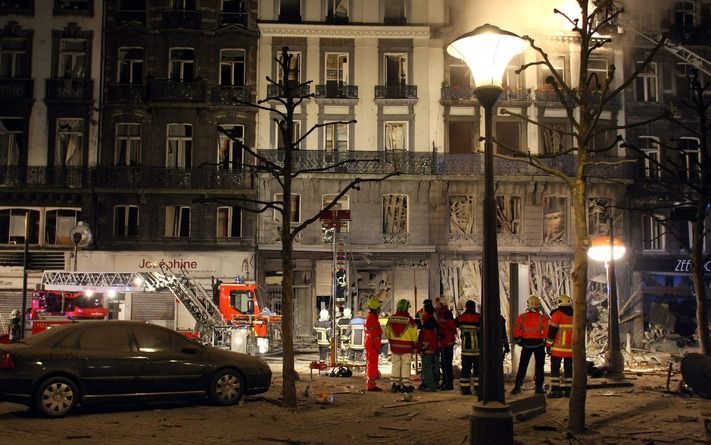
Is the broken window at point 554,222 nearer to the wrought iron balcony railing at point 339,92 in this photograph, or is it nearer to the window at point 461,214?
the window at point 461,214

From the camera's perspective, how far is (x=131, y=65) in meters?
32.7

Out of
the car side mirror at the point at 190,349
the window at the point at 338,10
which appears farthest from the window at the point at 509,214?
the car side mirror at the point at 190,349

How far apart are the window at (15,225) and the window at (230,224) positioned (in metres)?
7.92

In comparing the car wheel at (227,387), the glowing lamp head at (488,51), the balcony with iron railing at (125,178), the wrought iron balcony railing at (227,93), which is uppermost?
the wrought iron balcony railing at (227,93)

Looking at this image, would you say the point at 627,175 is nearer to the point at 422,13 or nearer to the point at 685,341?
the point at 685,341

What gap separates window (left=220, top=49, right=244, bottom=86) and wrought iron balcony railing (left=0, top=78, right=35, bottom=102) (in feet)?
28.2

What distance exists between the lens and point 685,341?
2745 centimetres

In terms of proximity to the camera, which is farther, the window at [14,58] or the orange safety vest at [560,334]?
the window at [14,58]

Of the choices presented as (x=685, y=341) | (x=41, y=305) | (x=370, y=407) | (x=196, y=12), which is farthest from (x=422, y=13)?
(x=370, y=407)

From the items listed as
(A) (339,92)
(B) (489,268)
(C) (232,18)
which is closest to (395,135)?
(A) (339,92)

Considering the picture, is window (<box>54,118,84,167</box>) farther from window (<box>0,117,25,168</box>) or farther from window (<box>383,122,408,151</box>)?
window (<box>383,122,408,151</box>)

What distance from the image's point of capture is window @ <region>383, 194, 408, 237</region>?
3178 cm

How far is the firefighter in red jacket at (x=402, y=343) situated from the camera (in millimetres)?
13719

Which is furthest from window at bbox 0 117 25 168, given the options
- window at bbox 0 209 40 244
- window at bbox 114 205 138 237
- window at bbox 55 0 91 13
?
window at bbox 55 0 91 13
